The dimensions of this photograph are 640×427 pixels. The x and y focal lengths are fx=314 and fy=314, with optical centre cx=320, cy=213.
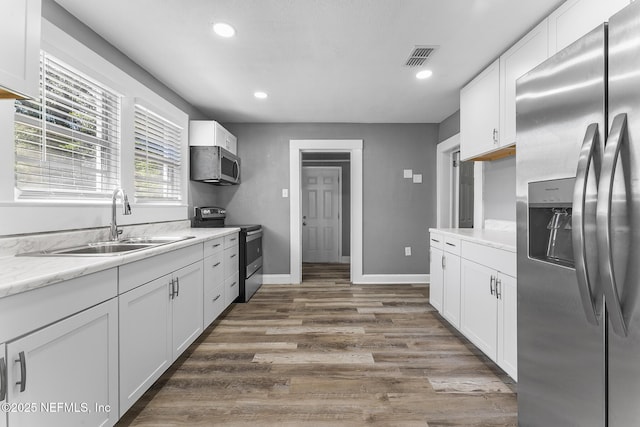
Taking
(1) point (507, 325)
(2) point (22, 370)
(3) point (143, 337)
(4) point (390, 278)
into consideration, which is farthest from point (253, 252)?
(2) point (22, 370)

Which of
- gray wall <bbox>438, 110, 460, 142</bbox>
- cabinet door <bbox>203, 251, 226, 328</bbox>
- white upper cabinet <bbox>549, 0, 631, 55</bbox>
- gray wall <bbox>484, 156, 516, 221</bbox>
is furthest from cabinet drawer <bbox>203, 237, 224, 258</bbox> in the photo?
gray wall <bbox>438, 110, 460, 142</bbox>

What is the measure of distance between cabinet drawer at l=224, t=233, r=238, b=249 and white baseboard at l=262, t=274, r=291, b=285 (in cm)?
113

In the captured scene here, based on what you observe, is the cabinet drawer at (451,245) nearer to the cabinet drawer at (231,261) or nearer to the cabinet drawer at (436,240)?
the cabinet drawer at (436,240)

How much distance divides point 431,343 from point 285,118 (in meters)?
Answer: 3.22

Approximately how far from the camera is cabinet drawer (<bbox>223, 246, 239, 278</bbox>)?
3.20 meters

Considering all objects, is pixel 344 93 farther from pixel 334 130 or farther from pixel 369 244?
pixel 369 244

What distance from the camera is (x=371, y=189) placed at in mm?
4535

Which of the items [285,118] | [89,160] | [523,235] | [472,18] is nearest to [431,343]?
[523,235]

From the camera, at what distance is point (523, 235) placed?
55.4 inches

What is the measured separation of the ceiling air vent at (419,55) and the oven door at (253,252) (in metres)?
2.50

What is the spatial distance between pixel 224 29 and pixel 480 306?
262cm

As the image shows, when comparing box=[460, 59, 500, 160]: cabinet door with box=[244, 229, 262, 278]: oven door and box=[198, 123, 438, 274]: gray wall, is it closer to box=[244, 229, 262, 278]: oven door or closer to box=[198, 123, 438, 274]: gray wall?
box=[198, 123, 438, 274]: gray wall

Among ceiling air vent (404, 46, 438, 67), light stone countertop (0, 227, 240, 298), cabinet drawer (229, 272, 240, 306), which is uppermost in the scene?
ceiling air vent (404, 46, 438, 67)

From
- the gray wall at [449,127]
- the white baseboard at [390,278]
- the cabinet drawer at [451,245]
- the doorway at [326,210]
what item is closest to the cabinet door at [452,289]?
the cabinet drawer at [451,245]
